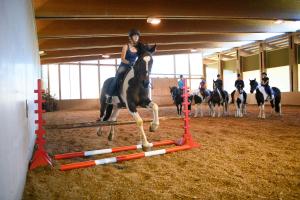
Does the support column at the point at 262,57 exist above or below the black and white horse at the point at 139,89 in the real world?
above

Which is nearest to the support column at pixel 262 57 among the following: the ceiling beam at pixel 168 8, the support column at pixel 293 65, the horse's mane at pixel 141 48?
the support column at pixel 293 65

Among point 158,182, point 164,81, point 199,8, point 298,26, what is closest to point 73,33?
point 199,8

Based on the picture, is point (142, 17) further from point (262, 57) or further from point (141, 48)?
point (262, 57)

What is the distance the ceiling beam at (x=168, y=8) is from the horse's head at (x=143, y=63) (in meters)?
3.99

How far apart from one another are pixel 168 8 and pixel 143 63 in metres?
4.71

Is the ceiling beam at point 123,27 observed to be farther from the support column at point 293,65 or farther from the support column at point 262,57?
the support column at point 262,57

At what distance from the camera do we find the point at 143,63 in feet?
Answer: 14.0

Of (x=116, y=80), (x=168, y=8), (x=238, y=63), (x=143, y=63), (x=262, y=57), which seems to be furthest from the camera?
(x=238, y=63)

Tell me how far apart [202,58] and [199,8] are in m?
19.0

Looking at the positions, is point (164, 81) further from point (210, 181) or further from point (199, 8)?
point (210, 181)

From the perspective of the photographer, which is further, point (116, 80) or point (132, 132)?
point (132, 132)

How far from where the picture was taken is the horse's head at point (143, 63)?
4.24 metres

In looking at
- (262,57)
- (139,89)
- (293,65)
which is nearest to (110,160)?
(139,89)

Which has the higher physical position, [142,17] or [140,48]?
[142,17]
